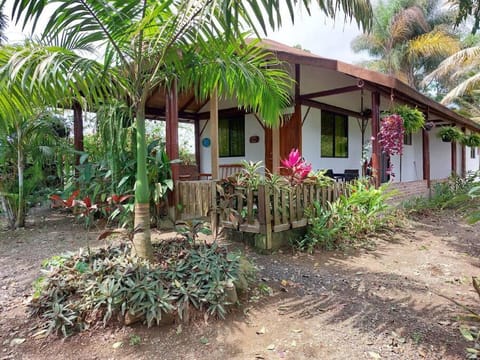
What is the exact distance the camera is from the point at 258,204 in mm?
4207

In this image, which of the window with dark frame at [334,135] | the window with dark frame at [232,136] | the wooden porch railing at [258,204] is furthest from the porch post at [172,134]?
the window with dark frame at [334,135]

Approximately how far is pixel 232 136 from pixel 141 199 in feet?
23.6

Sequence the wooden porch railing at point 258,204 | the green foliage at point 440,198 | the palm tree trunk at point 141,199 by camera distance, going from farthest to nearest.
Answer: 1. the green foliage at point 440,198
2. the wooden porch railing at point 258,204
3. the palm tree trunk at point 141,199

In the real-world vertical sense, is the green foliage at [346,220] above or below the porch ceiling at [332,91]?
below

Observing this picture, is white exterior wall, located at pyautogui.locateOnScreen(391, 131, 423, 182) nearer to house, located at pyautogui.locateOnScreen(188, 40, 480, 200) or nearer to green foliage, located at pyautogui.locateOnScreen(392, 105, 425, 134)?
house, located at pyautogui.locateOnScreen(188, 40, 480, 200)

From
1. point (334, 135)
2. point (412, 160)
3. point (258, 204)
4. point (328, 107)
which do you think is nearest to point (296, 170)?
point (258, 204)

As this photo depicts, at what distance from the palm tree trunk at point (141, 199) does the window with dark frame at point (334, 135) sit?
6929 mm

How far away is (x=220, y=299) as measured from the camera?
8.39 ft

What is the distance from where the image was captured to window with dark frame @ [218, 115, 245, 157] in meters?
9.50

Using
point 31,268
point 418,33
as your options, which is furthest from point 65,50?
point 418,33

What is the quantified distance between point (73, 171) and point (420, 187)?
8787 millimetres

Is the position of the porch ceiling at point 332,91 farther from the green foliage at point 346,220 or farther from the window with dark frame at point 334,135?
the green foliage at point 346,220

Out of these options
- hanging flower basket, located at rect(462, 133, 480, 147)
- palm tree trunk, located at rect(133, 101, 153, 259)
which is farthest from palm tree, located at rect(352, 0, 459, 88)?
palm tree trunk, located at rect(133, 101, 153, 259)

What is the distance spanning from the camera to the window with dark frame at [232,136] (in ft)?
31.2
